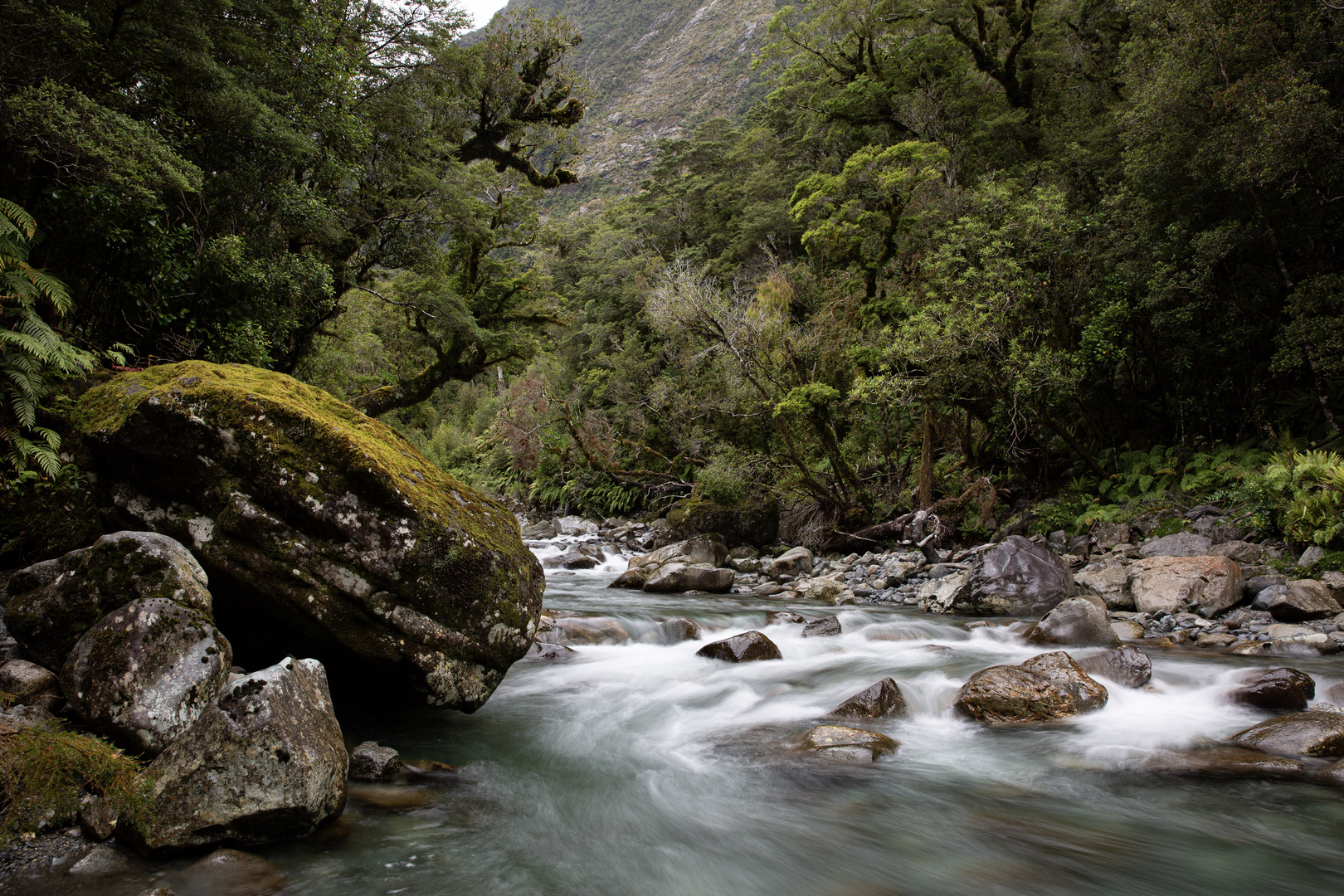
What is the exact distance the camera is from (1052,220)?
1321 cm

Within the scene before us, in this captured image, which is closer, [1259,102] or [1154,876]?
[1154,876]

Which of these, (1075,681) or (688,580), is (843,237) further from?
(1075,681)

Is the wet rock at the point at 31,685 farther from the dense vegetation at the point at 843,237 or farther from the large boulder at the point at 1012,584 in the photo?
the large boulder at the point at 1012,584

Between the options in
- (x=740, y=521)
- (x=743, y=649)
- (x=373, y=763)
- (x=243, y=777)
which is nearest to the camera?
(x=243, y=777)

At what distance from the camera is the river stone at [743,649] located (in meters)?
8.65

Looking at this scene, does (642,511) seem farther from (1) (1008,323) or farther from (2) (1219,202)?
(2) (1219,202)

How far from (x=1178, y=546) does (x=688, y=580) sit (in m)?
8.87

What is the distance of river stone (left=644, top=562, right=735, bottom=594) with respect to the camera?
45.9ft

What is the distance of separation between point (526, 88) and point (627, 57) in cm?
16469

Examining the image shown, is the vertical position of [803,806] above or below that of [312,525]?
below

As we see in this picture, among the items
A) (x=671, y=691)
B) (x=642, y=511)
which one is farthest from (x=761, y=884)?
(x=642, y=511)

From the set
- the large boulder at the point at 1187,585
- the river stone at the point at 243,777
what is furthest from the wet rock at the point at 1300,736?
the river stone at the point at 243,777

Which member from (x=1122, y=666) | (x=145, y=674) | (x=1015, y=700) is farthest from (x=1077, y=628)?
(x=145, y=674)

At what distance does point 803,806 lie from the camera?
4.78 metres
